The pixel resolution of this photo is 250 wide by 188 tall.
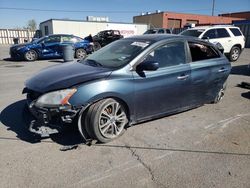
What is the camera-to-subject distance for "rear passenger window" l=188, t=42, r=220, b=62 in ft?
15.3

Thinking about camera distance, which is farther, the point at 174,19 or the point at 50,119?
the point at 174,19

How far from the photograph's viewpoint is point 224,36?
1243 cm

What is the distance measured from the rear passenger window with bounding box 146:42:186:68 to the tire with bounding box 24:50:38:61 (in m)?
11.1

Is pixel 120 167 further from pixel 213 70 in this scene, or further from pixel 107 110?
pixel 213 70

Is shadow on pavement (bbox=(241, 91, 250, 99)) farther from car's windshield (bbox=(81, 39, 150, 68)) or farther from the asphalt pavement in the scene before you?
car's windshield (bbox=(81, 39, 150, 68))

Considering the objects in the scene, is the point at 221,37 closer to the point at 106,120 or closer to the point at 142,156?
the point at 106,120

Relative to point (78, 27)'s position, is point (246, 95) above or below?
below

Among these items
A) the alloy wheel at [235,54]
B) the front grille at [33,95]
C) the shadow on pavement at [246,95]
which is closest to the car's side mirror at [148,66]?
the front grille at [33,95]

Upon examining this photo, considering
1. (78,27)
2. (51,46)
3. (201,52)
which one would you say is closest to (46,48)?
(51,46)

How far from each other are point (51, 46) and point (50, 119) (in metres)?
11.8

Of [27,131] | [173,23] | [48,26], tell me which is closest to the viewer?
[27,131]

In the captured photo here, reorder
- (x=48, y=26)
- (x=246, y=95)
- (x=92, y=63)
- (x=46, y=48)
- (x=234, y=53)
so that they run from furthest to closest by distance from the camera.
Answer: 1. (x=48, y=26)
2. (x=46, y=48)
3. (x=234, y=53)
4. (x=246, y=95)
5. (x=92, y=63)

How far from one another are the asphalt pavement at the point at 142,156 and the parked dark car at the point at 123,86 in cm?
30

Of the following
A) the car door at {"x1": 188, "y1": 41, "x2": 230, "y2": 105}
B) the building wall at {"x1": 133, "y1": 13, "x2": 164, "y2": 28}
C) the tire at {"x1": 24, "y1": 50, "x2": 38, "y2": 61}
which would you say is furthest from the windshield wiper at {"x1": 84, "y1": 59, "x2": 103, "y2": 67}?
the building wall at {"x1": 133, "y1": 13, "x2": 164, "y2": 28}
